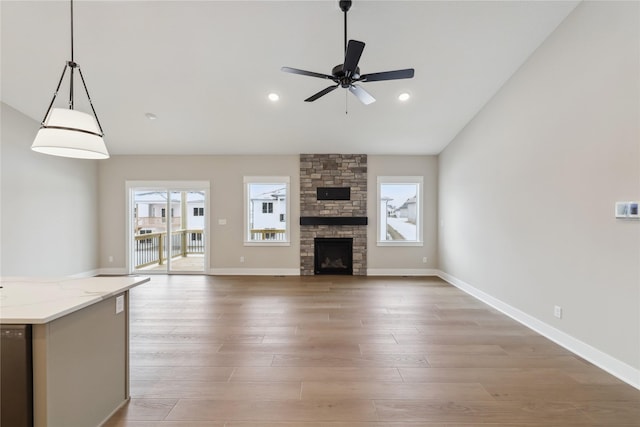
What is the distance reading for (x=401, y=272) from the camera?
645 cm

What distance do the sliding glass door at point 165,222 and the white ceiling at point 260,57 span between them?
5.21 feet

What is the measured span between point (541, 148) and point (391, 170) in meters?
3.27

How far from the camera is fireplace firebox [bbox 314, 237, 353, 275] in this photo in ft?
21.3

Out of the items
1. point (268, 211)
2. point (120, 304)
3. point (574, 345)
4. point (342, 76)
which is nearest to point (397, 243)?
point (268, 211)

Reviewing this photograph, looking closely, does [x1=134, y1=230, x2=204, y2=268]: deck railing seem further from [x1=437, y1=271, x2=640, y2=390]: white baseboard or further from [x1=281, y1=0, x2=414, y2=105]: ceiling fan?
[x1=437, y1=271, x2=640, y2=390]: white baseboard

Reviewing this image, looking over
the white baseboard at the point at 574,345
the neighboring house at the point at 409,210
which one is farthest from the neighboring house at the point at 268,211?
the white baseboard at the point at 574,345

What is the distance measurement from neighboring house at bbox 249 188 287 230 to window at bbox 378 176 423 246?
228cm

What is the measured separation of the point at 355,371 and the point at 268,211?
15.1ft

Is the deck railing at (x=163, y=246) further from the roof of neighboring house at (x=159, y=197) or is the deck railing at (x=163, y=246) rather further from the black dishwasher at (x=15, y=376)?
the black dishwasher at (x=15, y=376)

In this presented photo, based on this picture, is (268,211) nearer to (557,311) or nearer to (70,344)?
(70,344)

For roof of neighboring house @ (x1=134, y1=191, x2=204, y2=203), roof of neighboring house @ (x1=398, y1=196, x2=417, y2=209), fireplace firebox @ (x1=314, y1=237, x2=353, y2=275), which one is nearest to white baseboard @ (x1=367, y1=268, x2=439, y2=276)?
fireplace firebox @ (x1=314, y1=237, x2=353, y2=275)

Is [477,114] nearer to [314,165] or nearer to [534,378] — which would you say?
[314,165]

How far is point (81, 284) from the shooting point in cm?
204

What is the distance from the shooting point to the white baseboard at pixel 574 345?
93.7 inches
